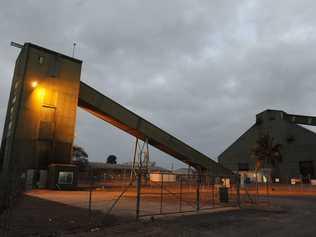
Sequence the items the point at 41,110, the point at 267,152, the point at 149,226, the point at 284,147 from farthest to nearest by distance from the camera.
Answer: the point at 284,147 → the point at 267,152 → the point at 41,110 → the point at 149,226

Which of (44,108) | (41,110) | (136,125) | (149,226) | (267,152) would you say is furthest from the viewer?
(267,152)

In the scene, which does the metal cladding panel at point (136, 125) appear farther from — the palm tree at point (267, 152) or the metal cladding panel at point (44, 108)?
the palm tree at point (267, 152)

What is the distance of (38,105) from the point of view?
43.4 m

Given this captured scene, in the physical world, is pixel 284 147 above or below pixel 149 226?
above

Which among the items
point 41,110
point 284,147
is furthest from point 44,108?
point 284,147

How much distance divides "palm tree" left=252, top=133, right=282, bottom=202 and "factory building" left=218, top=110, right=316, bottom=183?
1215mm

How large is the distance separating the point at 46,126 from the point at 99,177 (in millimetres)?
30805

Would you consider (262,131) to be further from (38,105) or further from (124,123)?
(38,105)

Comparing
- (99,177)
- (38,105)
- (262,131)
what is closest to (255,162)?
(262,131)

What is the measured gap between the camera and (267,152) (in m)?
Answer: 79.6

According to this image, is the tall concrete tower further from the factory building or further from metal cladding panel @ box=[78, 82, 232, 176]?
the factory building

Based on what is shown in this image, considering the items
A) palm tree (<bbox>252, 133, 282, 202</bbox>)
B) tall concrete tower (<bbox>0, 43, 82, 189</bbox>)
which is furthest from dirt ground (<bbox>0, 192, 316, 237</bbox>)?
palm tree (<bbox>252, 133, 282, 202</bbox>)

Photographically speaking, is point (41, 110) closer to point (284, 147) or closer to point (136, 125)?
point (136, 125)

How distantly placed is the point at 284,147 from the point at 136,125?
49302 millimetres
